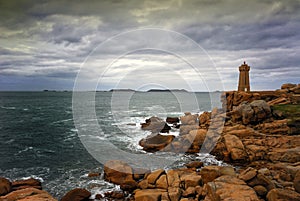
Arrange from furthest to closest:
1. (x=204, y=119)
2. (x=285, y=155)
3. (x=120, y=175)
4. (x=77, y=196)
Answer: (x=204, y=119) < (x=285, y=155) < (x=120, y=175) < (x=77, y=196)

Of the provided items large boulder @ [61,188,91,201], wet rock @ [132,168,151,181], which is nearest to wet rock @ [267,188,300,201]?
wet rock @ [132,168,151,181]

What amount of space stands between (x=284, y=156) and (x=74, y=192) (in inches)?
853

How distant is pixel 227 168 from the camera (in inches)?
739

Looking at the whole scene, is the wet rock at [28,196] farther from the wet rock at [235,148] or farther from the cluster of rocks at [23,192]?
the wet rock at [235,148]

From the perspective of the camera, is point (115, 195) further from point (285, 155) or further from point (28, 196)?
point (285, 155)

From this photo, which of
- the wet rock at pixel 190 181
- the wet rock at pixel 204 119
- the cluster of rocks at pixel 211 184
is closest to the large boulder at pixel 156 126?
the wet rock at pixel 204 119

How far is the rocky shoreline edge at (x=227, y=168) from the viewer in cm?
1588

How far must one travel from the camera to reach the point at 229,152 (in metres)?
28.1

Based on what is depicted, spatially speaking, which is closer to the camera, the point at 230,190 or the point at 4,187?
the point at 230,190

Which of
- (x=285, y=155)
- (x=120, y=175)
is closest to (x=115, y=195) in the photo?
(x=120, y=175)

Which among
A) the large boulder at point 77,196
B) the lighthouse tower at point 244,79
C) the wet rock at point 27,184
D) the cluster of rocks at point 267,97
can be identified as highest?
the lighthouse tower at point 244,79

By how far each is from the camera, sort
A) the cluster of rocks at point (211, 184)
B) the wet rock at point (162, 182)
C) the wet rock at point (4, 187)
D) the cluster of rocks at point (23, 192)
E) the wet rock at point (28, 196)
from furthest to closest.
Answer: the wet rock at point (162, 182) → the wet rock at point (4, 187) → the cluster of rocks at point (23, 192) → the wet rock at point (28, 196) → the cluster of rocks at point (211, 184)

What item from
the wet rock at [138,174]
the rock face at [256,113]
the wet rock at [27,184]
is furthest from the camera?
the rock face at [256,113]

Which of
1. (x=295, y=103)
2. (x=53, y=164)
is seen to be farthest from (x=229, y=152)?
(x=295, y=103)
